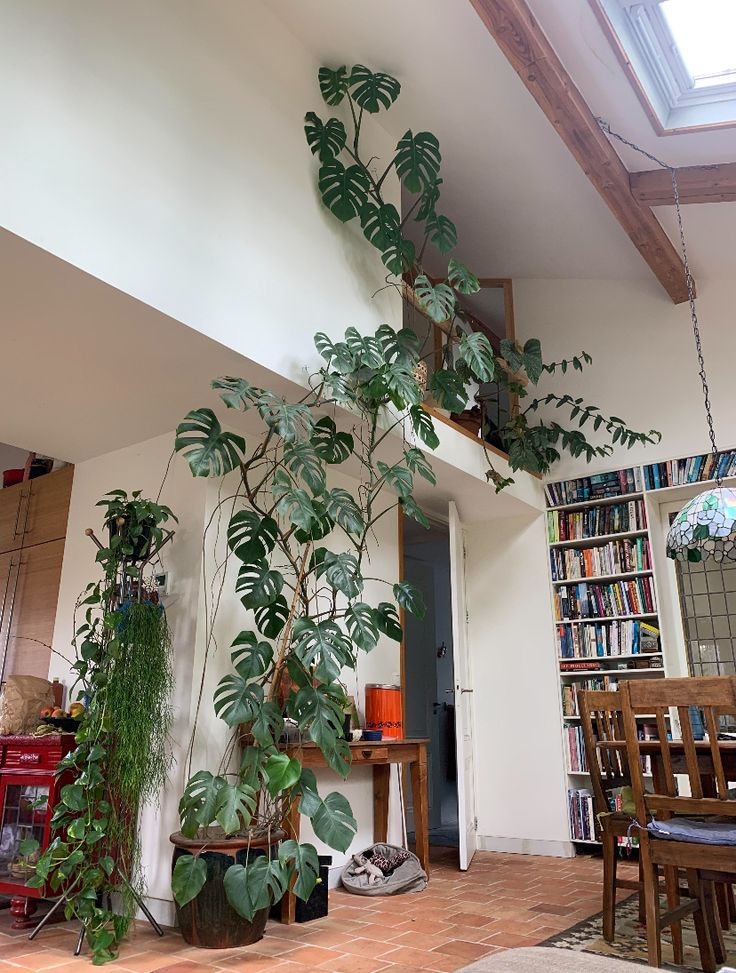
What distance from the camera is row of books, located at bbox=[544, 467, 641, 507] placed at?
17.0ft

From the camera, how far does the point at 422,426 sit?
3.73 m

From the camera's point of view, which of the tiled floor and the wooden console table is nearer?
the tiled floor

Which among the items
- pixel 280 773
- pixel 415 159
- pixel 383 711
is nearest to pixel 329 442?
pixel 280 773

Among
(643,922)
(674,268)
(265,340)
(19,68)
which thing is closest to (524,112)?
(674,268)

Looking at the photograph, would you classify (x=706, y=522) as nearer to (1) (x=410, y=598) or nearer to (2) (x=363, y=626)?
(1) (x=410, y=598)

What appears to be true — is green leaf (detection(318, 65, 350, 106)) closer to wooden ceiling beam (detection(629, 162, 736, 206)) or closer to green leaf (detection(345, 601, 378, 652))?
wooden ceiling beam (detection(629, 162, 736, 206))

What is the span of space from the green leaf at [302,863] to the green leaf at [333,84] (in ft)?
11.5

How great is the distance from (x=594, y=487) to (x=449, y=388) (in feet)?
5.84

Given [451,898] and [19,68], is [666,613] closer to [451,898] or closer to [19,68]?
[451,898]

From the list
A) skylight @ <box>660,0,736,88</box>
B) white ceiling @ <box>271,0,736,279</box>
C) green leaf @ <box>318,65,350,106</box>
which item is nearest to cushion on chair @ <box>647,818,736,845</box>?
white ceiling @ <box>271,0,736,279</box>

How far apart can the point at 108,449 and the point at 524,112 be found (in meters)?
2.96

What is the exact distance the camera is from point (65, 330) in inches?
117

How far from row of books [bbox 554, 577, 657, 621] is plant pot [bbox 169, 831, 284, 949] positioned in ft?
9.59

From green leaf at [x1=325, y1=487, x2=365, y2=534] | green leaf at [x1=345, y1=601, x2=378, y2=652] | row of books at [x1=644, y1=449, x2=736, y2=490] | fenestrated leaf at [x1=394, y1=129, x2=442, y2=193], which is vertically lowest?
green leaf at [x1=345, y1=601, x2=378, y2=652]
